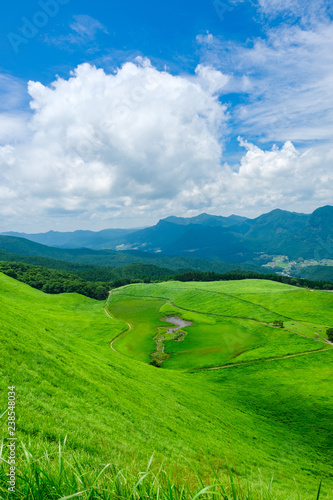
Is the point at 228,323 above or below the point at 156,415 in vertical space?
below

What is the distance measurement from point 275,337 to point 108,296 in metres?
122

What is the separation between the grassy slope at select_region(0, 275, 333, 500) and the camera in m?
12.0

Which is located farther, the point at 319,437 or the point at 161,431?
the point at 319,437

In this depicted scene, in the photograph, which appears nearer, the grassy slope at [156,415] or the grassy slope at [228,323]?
the grassy slope at [156,415]

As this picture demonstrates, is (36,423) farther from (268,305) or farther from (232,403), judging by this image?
(268,305)

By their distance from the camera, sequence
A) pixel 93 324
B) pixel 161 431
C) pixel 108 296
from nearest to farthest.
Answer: pixel 161 431
pixel 93 324
pixel 108 296

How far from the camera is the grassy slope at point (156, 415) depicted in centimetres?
1196

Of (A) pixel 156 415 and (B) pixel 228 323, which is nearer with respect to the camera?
(A) pixel 156 415

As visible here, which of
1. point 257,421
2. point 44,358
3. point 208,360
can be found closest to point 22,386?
point 44,358

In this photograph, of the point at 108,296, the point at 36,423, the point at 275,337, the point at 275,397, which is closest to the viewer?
the point at 36,423

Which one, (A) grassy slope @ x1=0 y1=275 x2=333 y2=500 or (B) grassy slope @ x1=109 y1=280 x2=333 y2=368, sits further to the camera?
(B) grassy slope @ x1=109 y1=280 x2=333 y2=368

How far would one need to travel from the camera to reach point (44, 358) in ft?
63.8

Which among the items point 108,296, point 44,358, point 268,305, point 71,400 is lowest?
point 108,296

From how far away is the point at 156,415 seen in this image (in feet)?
71.3
